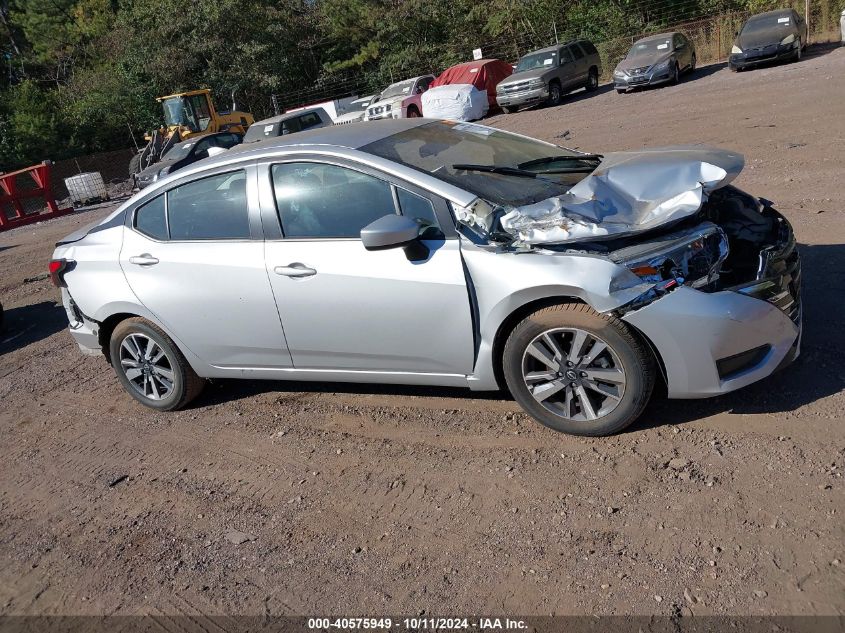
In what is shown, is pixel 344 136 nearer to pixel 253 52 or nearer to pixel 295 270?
pixel 295 270

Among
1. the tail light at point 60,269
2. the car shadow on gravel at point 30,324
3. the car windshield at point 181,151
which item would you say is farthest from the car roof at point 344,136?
the car windshield at point 181,151

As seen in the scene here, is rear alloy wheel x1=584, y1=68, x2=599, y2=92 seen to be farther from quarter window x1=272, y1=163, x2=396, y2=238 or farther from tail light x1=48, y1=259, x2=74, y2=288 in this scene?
quarter window x1=272, y1=163, x2=396, y2=238

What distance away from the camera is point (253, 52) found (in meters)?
40.6

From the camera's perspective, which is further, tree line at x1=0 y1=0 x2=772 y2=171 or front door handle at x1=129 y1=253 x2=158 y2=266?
tree line at x1=0 y1=0 x2=772 y2=171

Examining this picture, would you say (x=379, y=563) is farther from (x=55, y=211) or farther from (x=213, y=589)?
(x=55, y=211)

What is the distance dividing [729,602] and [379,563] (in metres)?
1.49

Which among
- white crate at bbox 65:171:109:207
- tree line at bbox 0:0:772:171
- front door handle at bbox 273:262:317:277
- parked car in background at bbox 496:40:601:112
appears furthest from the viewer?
tree line at bbox 0:0:772:171

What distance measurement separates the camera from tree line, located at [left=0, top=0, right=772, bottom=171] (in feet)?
118

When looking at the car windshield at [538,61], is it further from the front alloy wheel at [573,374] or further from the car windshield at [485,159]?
the front alloy wheel at [573,374]

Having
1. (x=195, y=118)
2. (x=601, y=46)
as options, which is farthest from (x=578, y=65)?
(x=195, y=118)

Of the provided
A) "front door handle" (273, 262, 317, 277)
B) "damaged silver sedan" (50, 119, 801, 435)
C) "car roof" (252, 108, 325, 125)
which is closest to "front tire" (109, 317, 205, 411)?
"damaged silver sedan" (50, 119, 801, 435)

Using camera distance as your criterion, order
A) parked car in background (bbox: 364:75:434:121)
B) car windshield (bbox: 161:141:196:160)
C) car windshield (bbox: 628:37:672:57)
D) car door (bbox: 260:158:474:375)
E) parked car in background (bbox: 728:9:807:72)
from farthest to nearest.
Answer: parked car in background (bbox: 364:75:434:121), car windshield (bbox: 628:37:672:57), car windshield (bbox: 161:141:196:160), parked car in background (bbox: 728:9:807:72), car door (bbox: 260:158:474:375)

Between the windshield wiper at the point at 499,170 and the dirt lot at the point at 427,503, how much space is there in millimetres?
1395

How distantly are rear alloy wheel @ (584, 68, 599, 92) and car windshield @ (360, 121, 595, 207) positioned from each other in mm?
23648
